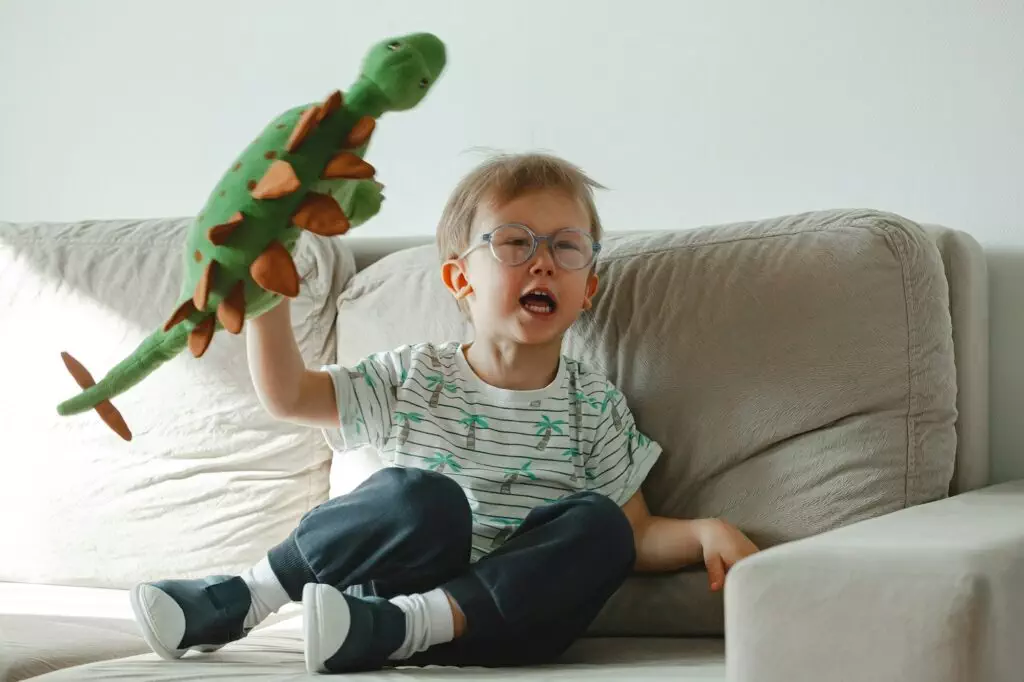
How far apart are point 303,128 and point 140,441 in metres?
0.80

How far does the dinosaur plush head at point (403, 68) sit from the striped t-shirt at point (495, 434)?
379 mm

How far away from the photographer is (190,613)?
125 cm

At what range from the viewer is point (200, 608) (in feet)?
4.14

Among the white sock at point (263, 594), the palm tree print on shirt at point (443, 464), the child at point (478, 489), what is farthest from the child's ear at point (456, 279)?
the white sock at point (263, 594)

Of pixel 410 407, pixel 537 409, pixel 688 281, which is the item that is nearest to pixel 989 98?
pixel 688 281

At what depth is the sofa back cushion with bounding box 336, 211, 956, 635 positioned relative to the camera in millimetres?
1344

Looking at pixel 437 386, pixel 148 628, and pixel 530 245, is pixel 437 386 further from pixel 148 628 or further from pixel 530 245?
pixel 148 628

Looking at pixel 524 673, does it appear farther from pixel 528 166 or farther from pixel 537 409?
pixel 528 166

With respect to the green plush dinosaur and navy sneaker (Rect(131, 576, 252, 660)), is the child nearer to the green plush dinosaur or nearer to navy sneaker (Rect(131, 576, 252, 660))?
navy sneaker (Rect(131, 576, 252, 660))

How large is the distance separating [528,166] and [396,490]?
0.46 m

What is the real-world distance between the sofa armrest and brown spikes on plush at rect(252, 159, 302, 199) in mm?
534

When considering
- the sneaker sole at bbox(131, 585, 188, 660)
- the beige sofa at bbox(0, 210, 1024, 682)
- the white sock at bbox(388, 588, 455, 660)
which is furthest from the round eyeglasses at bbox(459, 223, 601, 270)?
the sneaker sole at bbox(131, 585, 188, 660)

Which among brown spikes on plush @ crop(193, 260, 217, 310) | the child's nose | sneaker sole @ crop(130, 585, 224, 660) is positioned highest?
brown spikes on plush @ crop(193, 260, 217, 310)

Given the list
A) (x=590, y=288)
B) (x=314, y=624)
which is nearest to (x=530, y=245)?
(x=590, y=288)
